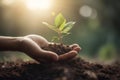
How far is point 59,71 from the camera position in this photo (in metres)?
2.39

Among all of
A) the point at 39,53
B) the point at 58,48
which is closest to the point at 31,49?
the point at 39,53

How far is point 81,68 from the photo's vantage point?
2545 mm

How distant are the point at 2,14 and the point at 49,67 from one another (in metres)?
8.70

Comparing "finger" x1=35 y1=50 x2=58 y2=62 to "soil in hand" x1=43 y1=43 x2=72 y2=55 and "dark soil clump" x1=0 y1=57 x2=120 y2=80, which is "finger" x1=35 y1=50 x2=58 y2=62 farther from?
"soil in hand" x1=43 y1=43 x2=72 y2=55

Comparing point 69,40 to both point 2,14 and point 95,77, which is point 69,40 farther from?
point 95,77

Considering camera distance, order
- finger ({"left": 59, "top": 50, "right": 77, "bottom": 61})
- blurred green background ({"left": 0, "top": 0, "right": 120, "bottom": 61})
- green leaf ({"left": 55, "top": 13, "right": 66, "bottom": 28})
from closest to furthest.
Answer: finger ({"left": 59, "top": 50, "right": 77, "bottom": 61}) < green leaf ({"left": 55, "top": 13, "right": 66, "bottom": 28}) < blurred green background ({"left": 0, "top": 0, "right": 120, "bottom": 61})

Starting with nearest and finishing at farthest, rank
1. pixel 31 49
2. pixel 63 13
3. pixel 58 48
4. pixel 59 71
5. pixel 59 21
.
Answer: pixel 59 71 → pixel 31 49 → pixel 58 48 → pixel 59 21 → pixel 63 13

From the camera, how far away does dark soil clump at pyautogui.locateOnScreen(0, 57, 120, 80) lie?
2.38 meters

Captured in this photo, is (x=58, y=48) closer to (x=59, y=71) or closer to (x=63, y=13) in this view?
(x=59, y=71)

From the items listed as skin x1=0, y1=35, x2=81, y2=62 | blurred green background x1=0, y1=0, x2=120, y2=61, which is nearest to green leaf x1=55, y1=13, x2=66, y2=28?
skin x1=0, y1=35, x2=81, y2=62

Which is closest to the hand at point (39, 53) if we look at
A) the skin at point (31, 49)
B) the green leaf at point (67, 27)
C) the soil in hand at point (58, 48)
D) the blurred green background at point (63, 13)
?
the skin at point (31, 49)

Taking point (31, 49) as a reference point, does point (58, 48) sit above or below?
above

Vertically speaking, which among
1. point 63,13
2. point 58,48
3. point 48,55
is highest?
point 63,13

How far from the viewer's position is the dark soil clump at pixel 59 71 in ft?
7.81
